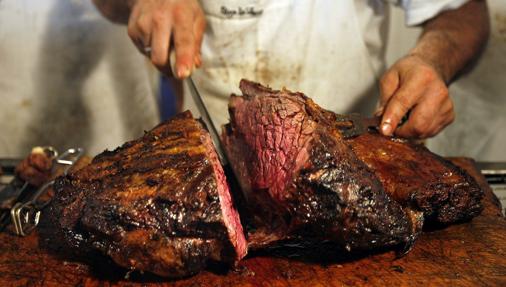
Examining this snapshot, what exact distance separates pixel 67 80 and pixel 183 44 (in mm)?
3442

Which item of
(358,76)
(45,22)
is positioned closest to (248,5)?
(358,76)

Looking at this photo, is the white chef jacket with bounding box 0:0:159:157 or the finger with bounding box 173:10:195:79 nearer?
the finger with bounding box 173:10:195:79

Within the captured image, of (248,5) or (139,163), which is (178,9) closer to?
(248,5)

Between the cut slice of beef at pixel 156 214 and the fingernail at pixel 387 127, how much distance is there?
994 millimetres

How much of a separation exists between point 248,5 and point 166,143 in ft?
5.96

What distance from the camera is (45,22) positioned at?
18.6 feet

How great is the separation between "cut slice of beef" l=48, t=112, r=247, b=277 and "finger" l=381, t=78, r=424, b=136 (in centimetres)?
105

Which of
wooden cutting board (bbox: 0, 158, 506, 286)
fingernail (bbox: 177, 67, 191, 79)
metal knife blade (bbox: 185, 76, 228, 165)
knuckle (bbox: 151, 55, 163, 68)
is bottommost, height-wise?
wooden cutting board (bbox: 0, 158, 506, 286)

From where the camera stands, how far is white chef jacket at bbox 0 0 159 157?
570 cm

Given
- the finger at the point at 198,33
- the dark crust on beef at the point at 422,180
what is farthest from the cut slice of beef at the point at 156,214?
the finger at the point at 198,33

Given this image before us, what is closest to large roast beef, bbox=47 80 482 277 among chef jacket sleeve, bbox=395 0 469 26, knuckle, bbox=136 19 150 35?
knuckle, bbox=136 19 150 35

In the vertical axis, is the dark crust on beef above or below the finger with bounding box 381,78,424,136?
below

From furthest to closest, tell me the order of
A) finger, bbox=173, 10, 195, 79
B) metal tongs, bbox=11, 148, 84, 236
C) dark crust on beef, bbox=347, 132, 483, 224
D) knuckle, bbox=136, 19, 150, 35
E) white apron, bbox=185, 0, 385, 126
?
white apron, bbox=185, 0, 385, 126 < knuckle, bbox=136, 19, 150, 35 < finger, bbox=173, 10, 195, 79 < metal tongs, bbox=11, 148, 84, 236 < dark crust on beef, bbox=347, 132, 483, 224

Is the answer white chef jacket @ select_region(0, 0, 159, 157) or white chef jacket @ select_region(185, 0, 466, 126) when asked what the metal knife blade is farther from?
white chef jacket @ select_region(0, 0, 159, 157)
